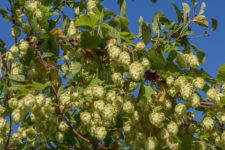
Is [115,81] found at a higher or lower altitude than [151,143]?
higher

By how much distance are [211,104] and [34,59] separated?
1.79 meters

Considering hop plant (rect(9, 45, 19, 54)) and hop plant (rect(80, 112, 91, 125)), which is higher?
hop plant (rect(9, 45, 19, 54))

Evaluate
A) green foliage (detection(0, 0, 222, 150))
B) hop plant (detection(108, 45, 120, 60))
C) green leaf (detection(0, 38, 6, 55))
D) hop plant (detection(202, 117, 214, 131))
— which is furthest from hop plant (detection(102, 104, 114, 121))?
green leaf (detection(0, 38, 6, 55))

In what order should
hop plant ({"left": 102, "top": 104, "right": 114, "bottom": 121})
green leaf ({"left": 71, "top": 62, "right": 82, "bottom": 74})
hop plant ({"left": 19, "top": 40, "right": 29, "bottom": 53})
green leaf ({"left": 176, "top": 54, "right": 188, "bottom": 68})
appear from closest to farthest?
hop plant ({"left": 102, "top": 104, "right": 114, "bottom": 121}) → green leaf ({"left": 176, "top": 54, "right": 188, "bottom": 68}) → green leaf ({"left": 71, "top": 62, "right": 82, "bottom": 74}) → hop plant ({"left": 19, "top": 40, "right": 29, "bottom": 53})

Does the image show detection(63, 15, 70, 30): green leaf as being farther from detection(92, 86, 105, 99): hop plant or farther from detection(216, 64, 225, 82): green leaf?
detection(216, 64, 225, 82): green leaf

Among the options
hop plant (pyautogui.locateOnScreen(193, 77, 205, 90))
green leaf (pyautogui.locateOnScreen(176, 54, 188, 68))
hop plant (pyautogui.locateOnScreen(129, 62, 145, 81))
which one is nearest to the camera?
hop plant (pyautogui.locateOnScreen(129, 62, 145, 81))

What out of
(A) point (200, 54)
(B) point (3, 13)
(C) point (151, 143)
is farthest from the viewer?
(B) point (3, 13)

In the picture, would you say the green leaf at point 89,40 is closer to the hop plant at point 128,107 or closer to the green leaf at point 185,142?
the hop plant at point 128,107

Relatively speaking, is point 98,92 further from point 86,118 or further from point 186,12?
point 186,12

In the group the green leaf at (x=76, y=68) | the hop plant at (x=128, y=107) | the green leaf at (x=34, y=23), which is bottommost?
the hop plant at (x=128, y=107)

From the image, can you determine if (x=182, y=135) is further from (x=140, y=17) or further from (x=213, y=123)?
(x=140, y=17)

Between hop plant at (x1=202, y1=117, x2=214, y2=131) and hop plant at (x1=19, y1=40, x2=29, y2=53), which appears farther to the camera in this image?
hop plant at (x1=19, y1=40, x2=29, y2=53)

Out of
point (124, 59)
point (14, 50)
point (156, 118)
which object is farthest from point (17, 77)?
point (156, 118)

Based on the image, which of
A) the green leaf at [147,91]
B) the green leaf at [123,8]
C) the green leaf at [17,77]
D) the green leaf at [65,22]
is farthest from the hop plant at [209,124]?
the green leaf at [65,22]
